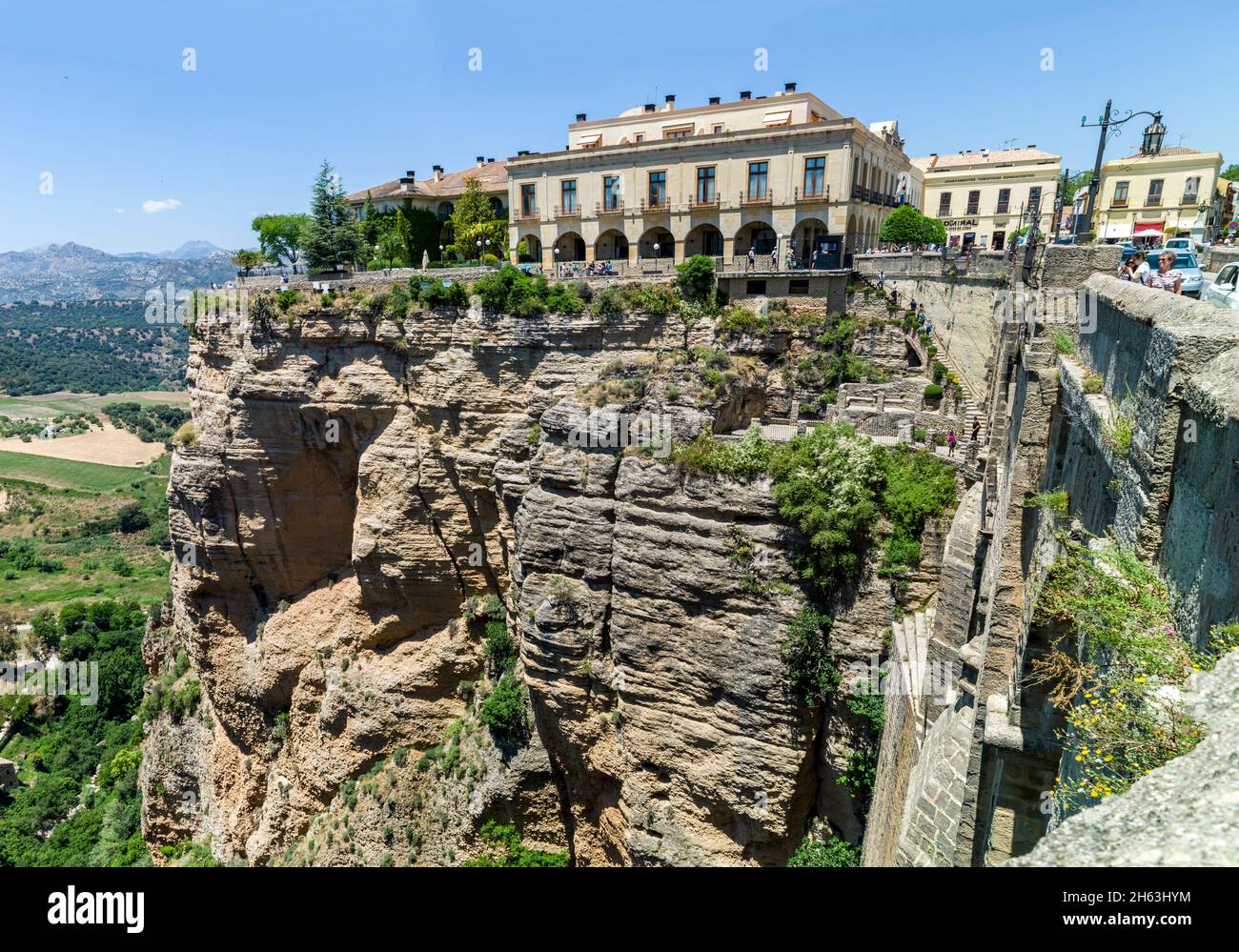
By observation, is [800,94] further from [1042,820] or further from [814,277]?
[1042,820]

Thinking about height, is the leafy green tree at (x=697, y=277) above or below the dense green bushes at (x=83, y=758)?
above

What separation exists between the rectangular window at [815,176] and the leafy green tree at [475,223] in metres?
14.5

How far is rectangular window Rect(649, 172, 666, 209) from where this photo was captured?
96.6 ft

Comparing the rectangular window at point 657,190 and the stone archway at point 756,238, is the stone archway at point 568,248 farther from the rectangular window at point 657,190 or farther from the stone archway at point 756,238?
the stone archway at point 756,238

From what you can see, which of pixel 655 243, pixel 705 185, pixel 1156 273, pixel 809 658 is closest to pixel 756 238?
pixel 705 185

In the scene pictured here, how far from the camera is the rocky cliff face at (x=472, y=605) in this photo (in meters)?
16.8

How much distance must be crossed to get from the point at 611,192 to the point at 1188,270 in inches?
852

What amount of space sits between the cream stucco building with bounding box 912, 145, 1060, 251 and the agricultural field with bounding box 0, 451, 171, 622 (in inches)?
2731

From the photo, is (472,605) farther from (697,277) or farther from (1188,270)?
(1188,270)

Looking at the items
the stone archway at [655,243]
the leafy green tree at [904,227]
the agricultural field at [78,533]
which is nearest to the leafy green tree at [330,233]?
the stone archway at [655,243]

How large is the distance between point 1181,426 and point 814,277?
782 inches

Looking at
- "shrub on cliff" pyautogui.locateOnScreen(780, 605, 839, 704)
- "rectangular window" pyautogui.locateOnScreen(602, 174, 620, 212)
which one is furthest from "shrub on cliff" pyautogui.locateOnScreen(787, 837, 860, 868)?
"rectangular window" pyautogui.locateOnScreen(602, 174, 620, 212)

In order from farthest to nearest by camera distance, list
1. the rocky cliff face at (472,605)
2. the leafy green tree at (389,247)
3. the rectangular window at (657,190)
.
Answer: the leafy green tree at (389,247) → the rectangular window at (657,190) → the rocky cliff face at (472,605)

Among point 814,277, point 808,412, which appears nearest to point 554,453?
point 808,412
